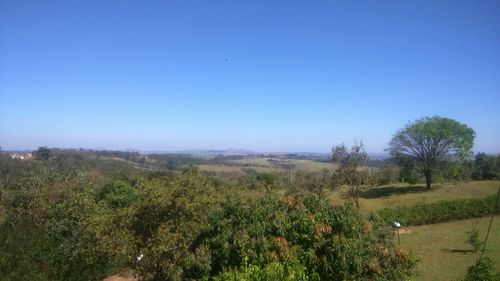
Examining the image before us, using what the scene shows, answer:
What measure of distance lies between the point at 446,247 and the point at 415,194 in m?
16.9

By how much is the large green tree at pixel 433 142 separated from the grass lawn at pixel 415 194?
9.31ft

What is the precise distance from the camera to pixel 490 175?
52562 millimetres

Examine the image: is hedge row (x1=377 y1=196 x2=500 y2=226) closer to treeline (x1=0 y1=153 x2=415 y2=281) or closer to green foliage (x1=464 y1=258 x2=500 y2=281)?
treeline (x1=0 y1=153 x2=415 y2=281)

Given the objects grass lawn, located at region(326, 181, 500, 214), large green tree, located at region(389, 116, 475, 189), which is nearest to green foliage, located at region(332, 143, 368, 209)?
grass lawn, located at region(326, 181, 500, 214)

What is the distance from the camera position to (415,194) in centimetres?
3962

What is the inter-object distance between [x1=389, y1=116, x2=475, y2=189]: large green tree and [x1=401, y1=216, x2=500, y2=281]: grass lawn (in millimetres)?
12971

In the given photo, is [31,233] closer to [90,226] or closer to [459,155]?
[90,226]

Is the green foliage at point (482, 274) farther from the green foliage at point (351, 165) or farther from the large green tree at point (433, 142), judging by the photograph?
the large green tree at point (433, 142)

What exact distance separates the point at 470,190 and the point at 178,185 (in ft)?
108

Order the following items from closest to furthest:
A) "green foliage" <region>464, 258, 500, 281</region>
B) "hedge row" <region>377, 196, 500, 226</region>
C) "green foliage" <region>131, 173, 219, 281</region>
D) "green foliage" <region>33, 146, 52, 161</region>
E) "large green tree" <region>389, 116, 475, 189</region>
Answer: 1. "green foliage" <region>464, 258, 500, 281</region>
2. "green foliage" <region>131, 173, 219, 281</region>
3. "hedge row" <region>377, 196, 500, 226</region>
4. "large green tree" <region>389, 116, 475, 189</region>
5. "green foliage" <region>33, 146, 52, 161</region>

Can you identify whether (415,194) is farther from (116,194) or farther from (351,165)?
(116,194)

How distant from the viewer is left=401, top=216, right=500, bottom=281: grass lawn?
18703 mm

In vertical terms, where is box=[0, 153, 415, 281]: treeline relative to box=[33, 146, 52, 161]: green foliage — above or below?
below

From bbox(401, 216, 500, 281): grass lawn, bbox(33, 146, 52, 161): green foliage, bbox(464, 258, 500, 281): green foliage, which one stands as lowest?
bbox(401, 216, 500, 281): grass lawn
